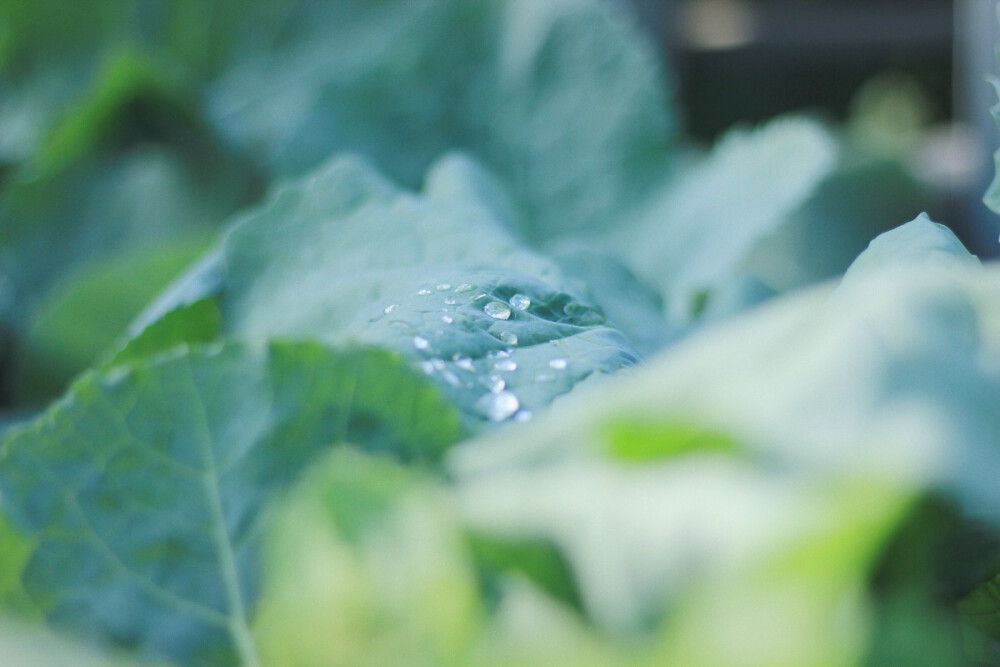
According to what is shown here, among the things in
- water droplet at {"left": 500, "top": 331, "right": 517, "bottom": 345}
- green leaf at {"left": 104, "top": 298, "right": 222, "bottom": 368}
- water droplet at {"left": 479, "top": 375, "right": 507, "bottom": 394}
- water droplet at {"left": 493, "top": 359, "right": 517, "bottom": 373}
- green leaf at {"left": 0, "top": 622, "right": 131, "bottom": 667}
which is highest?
green leaf at {"left": 104, "top": 298, "right": 222, "bottom": 368}

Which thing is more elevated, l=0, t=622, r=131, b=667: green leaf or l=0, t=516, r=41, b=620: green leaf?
l=0, t=516, r=41, b=620: green leaf

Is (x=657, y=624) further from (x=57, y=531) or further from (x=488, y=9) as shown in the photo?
(x=488, y=9)

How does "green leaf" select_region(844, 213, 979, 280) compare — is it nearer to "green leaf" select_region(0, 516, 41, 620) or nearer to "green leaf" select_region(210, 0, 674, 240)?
"green leaf" select_region(0, 516, 41, 620)

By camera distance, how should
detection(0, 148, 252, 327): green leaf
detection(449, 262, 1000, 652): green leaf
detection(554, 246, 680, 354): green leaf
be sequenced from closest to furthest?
detection(449, 262, 1000, 652): green leaf < detection(554, 246, 680, 354): green leaf < detection(0, 148, 252, 327): green leaf

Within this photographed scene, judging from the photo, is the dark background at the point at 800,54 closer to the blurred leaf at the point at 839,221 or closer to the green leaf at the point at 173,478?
the blurred leaf at the point at 839,221

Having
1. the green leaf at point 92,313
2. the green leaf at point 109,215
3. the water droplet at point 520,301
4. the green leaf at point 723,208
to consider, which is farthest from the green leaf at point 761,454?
the green leaf at point 109,215

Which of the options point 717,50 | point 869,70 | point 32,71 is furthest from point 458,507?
point 869,70

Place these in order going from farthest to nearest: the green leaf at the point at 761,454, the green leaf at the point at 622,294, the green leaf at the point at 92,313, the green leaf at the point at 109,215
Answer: the green leaf at the point at 109,215 < the green leaf at the point at 92,313 < the green leaf at the point at 622,294 < the green leaf at the point at 761,454

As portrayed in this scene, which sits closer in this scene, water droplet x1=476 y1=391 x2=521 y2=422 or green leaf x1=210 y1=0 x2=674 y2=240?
water droplet x1=476 y1=391 x2=521 y2=422

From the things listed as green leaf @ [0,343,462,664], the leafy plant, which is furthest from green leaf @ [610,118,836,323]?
green leaf @ [0,343,462,664]

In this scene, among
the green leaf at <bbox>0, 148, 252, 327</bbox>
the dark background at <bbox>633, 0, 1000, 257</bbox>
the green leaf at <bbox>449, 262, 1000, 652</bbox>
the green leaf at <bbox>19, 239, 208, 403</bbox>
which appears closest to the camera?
the green leaf at <bbox>449, 262, 1000, 652</bbox>
